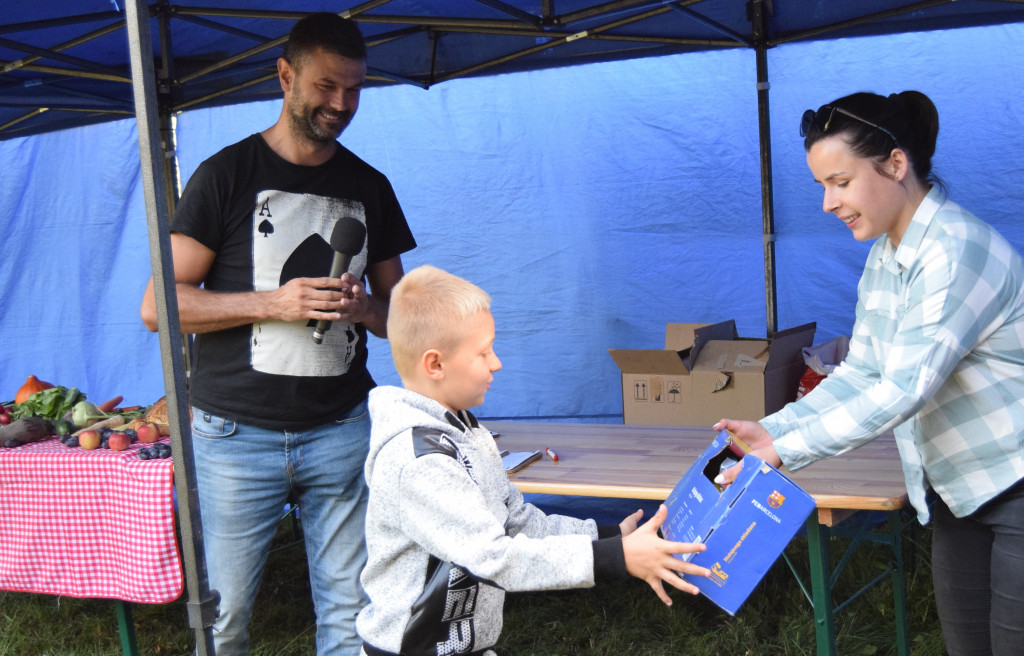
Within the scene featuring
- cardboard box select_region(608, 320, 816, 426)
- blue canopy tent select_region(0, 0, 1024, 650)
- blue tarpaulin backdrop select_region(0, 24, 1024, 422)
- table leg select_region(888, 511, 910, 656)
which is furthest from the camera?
blue tarpaulin backdrop select_region(0, 24, 1024, 422)

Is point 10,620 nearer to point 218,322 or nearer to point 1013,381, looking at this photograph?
point 218,322

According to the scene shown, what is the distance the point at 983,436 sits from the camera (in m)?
1.86

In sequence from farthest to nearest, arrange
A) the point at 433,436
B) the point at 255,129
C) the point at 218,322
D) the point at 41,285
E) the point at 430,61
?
1. the point at 41,285
2. the point at 255,129
3. the point at 430,61
4. the point at 218,322
5. the point at 433,436

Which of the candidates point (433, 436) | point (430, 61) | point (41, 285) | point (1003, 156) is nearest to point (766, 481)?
point (433, 436)

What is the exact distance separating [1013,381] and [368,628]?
136 centimetres

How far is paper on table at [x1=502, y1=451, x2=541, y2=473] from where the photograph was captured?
3.08 metres

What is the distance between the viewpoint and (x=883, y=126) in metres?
1.90

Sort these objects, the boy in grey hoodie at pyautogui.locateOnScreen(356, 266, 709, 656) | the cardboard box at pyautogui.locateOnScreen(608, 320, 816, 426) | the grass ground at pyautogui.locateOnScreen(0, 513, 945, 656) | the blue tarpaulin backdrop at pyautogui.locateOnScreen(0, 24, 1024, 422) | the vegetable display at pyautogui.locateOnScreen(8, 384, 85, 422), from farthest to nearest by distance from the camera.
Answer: the blue tarpaulin backdrop at pyautogui.locateOnScreen(0, 24, 1024, 422) → the cardboard box at pyautogui.locateOnScreen(608, 320, 816, 426) → the vegetable display at pyautogui.locateOnScreen(8, 384, 85, 422) → the grass ground at pyautogui.locateOnScreen(0, 513, 945, 656) → the boy in grey hoodie at pyautogui.locateOnScreen(356, 266, 709, 656)

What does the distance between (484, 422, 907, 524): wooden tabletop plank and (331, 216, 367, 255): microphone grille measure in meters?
1.10

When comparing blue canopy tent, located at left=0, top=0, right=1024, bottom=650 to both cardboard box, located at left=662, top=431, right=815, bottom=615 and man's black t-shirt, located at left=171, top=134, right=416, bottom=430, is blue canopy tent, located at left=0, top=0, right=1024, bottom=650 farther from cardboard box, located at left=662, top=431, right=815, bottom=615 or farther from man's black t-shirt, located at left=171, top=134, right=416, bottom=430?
cardboard box, located at left=662, top=431, right=815, bottom=615

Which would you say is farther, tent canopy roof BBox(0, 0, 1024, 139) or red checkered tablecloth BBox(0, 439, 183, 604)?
tent canopy roof BBox(0, 0, 1024, 139)

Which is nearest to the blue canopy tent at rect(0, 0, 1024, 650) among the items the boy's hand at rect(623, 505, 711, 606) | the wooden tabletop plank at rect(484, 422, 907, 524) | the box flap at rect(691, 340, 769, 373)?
the box flap at rect(691, 340, 769, 373)

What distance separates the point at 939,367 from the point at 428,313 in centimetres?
100

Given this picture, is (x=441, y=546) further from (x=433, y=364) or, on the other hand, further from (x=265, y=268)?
(x=265, y=268)
